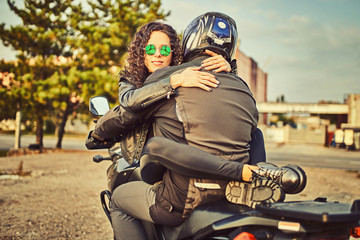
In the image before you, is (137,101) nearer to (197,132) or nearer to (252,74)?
(197,132)

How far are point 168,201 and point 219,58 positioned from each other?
821 mm

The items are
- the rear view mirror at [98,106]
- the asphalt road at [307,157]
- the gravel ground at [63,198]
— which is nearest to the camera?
the rear view mirror at [98,106]

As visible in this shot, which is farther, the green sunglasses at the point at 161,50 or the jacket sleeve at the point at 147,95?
the green sunglasses at the point at 161,50

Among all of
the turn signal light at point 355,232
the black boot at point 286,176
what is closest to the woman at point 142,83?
the black boot at point 286,176

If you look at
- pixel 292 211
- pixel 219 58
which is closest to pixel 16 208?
pixel 219 58

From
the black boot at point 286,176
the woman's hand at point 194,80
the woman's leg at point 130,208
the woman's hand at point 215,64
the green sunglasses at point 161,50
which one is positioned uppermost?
the green sunglasses at point 161,50

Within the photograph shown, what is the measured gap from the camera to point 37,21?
16.2 metres

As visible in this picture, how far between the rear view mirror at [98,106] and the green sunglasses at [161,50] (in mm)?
538

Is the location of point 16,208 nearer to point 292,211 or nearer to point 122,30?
point 292,211

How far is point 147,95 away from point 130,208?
26.2 inches

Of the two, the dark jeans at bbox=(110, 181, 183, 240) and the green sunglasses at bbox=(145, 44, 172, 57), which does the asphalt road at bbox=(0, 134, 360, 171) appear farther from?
the dark jeans at bbox=(110, 181, 183, 240)

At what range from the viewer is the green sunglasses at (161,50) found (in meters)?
2.29

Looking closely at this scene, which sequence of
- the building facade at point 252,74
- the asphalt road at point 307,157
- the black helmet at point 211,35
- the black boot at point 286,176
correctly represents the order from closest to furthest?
the black boot at point 286,176 < the black helmet at point 211,35 < the asphalt road at point 307,157 < the building facade at point 252,74

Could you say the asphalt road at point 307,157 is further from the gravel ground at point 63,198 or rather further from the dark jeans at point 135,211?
the dark jeans at point 135,211
